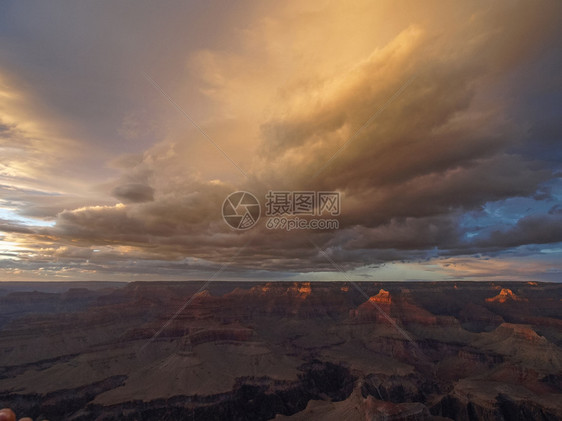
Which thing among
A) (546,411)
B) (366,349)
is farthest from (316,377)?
(546,411)

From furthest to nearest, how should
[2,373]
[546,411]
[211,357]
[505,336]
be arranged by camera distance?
[505,336], [211,357], [2,373], [546,411]

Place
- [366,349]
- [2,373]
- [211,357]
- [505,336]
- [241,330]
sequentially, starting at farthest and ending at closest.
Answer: [366,349] < [241,330] < [505,336] < [211,357] < [2,373]

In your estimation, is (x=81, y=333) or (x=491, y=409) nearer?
(x=491, y=409)

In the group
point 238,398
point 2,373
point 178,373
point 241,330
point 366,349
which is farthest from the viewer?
point 366,349

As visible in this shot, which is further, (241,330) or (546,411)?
(241,330)

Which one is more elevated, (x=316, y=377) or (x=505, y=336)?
(x=505, y=336)

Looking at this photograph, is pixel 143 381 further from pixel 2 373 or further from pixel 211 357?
pixel 2 373

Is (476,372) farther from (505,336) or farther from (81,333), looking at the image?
(81,333)

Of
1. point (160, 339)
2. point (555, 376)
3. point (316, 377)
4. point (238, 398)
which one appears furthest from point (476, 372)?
point (160, 339)

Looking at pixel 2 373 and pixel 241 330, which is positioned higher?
pixel 241 330
